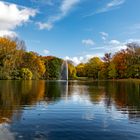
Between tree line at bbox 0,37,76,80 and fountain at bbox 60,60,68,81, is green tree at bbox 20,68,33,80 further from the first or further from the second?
fountain at bbox 60,60,68,81

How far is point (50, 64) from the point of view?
158 metres

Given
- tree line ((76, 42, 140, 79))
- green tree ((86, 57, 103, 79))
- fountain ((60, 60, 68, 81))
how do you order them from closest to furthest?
tree line ((76, 42, 140, 79)) → green tree ((86, 57, 103, 79)) → fountain ((60, 60, 68, 81))

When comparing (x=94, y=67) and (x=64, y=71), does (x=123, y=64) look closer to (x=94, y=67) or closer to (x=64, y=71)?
(x=94, y=67)

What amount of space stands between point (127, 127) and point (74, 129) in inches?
116

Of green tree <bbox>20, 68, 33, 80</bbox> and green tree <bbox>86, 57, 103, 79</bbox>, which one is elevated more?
green tree <bbox>86, 57, 103, 79</bbox>

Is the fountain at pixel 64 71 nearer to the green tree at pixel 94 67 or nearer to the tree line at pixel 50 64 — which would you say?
the tree line at pixel 50 64

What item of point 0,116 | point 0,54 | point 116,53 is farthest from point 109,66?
point 0,116

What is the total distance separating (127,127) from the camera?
16.1 meters

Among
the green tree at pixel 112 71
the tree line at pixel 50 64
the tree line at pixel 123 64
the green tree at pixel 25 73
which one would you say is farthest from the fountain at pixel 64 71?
the green tree at pixel 25 73

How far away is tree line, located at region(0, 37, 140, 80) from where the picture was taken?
106250 millimetres

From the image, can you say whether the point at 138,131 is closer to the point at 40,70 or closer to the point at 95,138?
the point at 95,138

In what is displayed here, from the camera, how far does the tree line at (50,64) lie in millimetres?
106250

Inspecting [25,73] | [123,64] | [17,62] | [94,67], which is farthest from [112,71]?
[17,62]

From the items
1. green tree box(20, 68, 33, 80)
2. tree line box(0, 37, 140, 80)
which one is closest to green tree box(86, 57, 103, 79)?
tree line box(0, 37, 140, 80)
